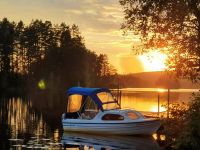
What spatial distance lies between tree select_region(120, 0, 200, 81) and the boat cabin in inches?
478

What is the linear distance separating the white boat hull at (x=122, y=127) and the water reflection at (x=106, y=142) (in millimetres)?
554

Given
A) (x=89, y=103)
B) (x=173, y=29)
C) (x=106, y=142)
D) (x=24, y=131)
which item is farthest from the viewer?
(x=89, y=103)

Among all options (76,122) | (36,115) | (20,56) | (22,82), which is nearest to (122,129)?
(76,122)

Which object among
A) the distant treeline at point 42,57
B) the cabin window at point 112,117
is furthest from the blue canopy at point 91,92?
the distant treeline at point 42,57

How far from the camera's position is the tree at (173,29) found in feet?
90.9

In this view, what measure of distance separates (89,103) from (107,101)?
5.53 feet

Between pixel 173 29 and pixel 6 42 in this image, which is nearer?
pixel 173 29

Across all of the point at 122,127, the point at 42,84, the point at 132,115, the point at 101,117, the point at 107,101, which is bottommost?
the point at 122,127

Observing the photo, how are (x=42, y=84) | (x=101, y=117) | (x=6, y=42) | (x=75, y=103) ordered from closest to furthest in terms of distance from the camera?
(x=101, y=117) < (x=75, y=103) < (x=6, y=42) < (x=42, y=84)

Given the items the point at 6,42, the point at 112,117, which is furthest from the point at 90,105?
the point at 6,42

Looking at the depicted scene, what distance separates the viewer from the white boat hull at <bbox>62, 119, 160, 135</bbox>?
38591 millimetres

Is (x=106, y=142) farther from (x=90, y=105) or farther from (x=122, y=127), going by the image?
(x=90, y=105)

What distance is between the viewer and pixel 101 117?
4062 cm

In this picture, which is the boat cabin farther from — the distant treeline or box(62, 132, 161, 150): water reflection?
the distant treeline
